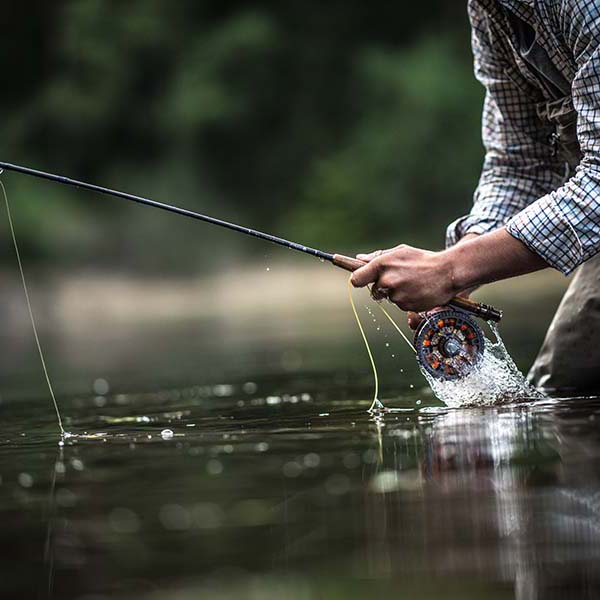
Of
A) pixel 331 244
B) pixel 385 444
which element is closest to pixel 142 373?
pixel 385 444

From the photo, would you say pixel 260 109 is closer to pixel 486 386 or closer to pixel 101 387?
pixel 101 387

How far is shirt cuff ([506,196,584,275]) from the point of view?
317cm

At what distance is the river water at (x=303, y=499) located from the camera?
1728 mm

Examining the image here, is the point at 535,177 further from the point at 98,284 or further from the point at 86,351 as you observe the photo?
the point at 98,284

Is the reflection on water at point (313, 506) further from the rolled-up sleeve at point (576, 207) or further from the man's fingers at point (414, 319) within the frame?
the rolled-up sleeve at point (576, 207)

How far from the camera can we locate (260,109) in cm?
2666

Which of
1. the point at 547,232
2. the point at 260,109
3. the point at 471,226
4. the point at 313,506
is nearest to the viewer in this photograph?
the point at 313,506

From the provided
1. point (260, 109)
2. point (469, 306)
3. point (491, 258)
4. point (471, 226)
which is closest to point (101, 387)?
point (471, 226)

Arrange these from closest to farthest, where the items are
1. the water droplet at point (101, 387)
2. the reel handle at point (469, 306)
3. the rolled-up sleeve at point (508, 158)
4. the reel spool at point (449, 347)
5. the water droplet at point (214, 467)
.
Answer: the water droplet at point (214, 467)
the reel handle at point (469, 306)
the reel spool at point (449, 347)
the rolled-up sleeve at point (508, 158)
the water droplet at point (101, 387)

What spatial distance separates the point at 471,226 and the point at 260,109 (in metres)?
23.0

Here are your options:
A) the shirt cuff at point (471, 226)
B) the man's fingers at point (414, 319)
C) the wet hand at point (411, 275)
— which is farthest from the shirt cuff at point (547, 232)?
the shirt cuff at point (471, 226)

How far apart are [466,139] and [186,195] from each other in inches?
198

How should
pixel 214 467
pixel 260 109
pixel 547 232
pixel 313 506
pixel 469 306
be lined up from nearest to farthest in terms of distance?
pixel 313 506, pixel 214 467, pixel 547 232, pixel 469 306, pixel 260 109

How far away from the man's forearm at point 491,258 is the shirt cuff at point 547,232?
0.02 meters
